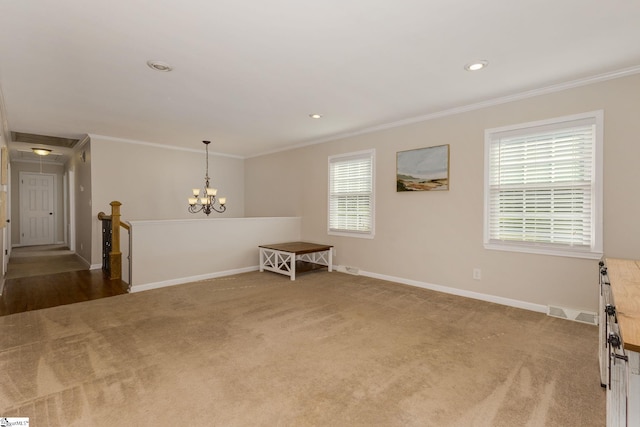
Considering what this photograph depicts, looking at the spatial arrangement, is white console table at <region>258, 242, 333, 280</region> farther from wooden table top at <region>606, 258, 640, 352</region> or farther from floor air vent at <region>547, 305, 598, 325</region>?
wooden table top at <region>606, 258, 640, 352</region>

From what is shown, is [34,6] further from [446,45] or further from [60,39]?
[446,45]

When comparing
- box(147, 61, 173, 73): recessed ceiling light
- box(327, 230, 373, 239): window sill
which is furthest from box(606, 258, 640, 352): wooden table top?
box(147, 61, 173, 73): recessed ceiling light

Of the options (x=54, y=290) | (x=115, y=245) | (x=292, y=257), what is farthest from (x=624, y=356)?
(x=54, y=290)

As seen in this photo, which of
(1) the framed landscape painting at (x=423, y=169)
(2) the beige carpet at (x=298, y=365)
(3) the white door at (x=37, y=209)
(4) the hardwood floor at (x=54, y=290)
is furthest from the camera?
(3) the white door at (x=37, y=209)

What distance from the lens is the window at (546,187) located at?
10.0ft

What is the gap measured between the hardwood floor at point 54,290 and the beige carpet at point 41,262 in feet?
1.45

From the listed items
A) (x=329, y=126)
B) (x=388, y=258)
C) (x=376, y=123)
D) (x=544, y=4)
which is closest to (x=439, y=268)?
(x=388, y=258)

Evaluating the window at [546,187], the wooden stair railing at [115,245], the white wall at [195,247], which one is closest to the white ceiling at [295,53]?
the window at [546,187]

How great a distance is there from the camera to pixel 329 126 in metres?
4.87

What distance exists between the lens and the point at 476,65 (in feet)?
9.06

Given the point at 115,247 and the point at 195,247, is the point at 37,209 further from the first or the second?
the point at 195,247

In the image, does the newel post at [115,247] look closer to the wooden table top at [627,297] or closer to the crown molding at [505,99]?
the crown molding at [505,99]

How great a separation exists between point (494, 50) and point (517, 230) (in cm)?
204

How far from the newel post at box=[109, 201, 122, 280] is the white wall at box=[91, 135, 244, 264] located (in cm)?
119
